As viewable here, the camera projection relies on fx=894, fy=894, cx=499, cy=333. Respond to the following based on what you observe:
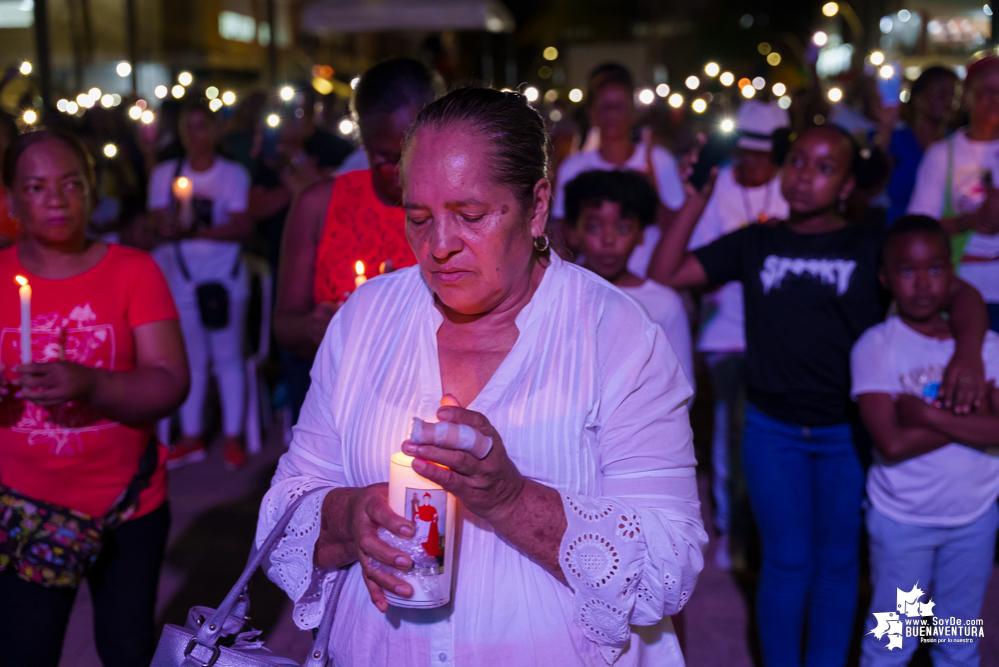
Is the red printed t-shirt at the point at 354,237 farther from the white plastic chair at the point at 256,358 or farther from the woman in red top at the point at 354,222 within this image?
the white plastic chair at the point at 256,358

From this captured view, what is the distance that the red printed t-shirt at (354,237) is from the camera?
2812mm

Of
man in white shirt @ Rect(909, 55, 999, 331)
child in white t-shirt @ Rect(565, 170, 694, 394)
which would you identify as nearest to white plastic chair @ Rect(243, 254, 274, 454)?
child in white t-shirt @ Rect(565, 170, 694, 394)

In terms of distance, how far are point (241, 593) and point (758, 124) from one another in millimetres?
4053

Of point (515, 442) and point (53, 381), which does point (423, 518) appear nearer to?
point (515, 442)

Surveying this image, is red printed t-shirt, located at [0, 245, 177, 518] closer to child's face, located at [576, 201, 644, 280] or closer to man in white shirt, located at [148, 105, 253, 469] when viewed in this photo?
child's face, located at [576, 201, 644, 280]

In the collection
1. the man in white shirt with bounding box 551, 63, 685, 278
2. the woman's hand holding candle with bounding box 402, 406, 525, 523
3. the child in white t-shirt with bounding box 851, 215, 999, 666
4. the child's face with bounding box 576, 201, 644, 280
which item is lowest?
the child in white t-shirt with bounding box 851, 215, 999, 666

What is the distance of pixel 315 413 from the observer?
2.02 metres

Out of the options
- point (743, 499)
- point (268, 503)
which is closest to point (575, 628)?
point (268, 503)

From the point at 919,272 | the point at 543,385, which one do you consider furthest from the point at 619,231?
the point at 543,385

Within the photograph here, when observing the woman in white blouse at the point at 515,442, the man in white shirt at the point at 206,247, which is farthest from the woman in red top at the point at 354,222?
the man in white shirt at the point at 206,247

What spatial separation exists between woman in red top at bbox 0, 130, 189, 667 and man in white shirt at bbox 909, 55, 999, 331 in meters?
3.57

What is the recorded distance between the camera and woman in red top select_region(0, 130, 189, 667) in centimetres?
262

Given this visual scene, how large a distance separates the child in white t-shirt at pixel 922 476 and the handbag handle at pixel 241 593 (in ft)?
6.81

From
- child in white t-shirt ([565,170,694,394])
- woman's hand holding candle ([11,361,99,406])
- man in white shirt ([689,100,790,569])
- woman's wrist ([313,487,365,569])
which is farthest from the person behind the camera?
man in white shirt ([689,100,790,569])
